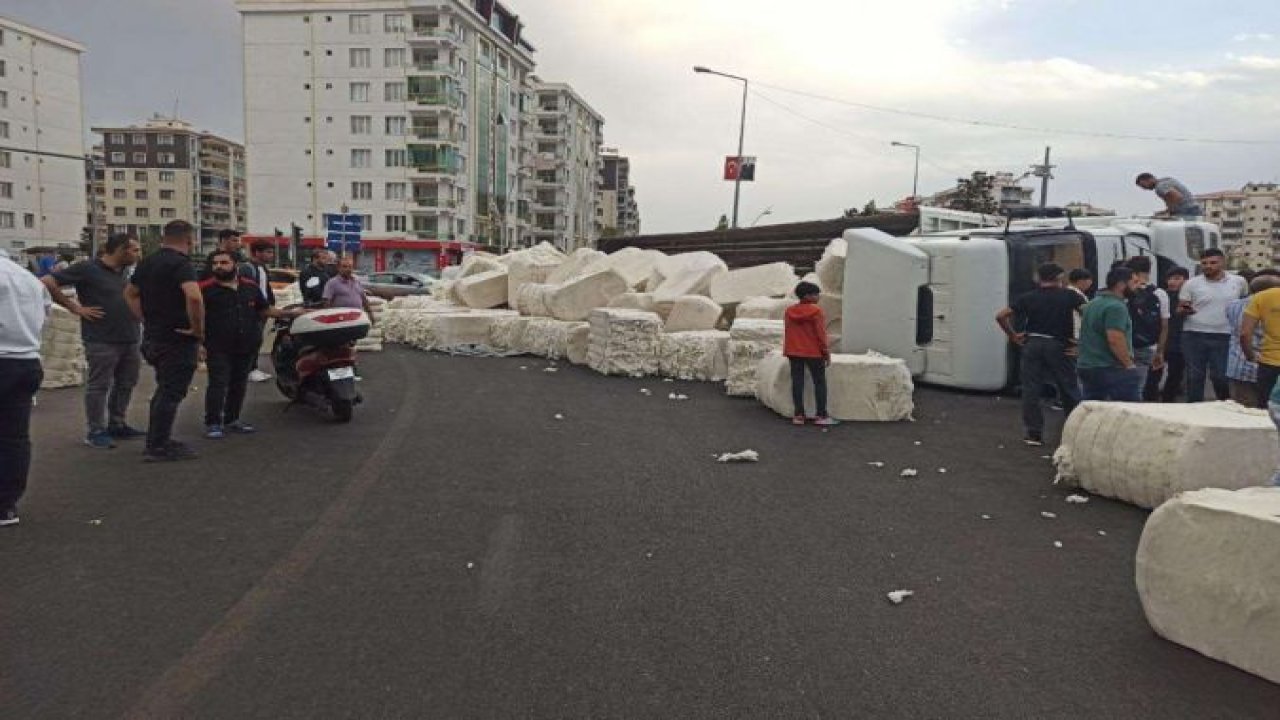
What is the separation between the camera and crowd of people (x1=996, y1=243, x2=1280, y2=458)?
288 inches

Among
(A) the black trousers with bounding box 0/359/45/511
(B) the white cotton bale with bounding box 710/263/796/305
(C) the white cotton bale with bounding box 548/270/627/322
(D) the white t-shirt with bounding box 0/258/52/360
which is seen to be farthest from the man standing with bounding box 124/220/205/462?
(B) the white cotton bale with bounding box 710/263/796/305

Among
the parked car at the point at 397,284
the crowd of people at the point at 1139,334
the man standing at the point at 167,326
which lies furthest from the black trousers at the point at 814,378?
the parked car at the point at 397,284

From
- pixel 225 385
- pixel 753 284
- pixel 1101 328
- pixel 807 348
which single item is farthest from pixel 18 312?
pixel 753 284

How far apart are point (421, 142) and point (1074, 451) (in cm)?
6347

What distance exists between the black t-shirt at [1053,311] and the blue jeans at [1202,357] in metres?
2.01

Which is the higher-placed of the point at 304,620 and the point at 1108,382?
the point at 1108,382

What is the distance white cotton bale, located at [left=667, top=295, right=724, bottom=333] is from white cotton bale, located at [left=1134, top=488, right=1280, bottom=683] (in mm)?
10564

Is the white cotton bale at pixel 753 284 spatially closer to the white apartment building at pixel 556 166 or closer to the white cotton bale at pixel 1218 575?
the white cotton bale at pixel 1218 575

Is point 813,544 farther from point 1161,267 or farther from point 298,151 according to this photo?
point 298,151

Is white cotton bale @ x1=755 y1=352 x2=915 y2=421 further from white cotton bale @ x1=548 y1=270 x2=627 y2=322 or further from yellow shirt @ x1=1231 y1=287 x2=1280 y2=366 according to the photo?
white cotton bale @ x1=548 y1=270 x2=627 y2=322

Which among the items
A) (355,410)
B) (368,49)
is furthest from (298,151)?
(355,410)

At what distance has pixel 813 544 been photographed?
16.5 ft

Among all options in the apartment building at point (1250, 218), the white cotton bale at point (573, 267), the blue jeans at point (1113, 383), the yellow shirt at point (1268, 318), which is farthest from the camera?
the apartment building at point (1250, 218)

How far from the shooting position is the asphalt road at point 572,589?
3.20 m
